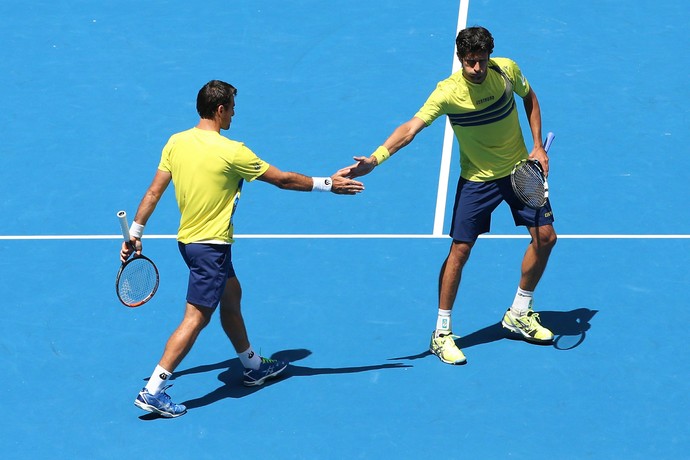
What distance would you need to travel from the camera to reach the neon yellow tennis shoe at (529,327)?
9.66m

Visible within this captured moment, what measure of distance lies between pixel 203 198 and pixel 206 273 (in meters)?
0.51

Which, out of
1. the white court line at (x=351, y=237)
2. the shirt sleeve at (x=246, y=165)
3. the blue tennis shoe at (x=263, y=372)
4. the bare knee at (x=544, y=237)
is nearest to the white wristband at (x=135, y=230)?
the shirt sleeve at (x=246, y=165)

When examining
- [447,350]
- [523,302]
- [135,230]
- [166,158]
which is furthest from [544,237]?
[135,230]

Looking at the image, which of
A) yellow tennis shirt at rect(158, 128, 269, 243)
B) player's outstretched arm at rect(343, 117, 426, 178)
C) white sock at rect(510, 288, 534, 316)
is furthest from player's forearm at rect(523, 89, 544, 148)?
yellow tennis shirt at rect(158, 128, 269, 243)

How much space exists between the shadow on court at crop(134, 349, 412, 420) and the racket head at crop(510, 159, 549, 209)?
5.02 ft

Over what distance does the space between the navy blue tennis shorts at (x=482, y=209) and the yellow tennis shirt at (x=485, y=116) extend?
7cm

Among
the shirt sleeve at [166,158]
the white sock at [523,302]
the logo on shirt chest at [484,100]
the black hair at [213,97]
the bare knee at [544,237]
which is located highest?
the logo on shirt chest at [484,100]

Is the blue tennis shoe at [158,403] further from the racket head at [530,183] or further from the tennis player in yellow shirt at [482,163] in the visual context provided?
the racket head at [530,183]

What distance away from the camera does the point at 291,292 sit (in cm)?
1029

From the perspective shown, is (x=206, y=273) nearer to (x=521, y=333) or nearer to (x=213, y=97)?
(x=213, y=97)

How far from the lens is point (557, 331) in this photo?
9.83 metres

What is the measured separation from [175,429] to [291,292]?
191 cm

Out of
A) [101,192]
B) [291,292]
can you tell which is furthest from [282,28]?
[291,292]

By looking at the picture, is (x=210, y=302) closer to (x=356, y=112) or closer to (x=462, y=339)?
(x=462, y=339)
